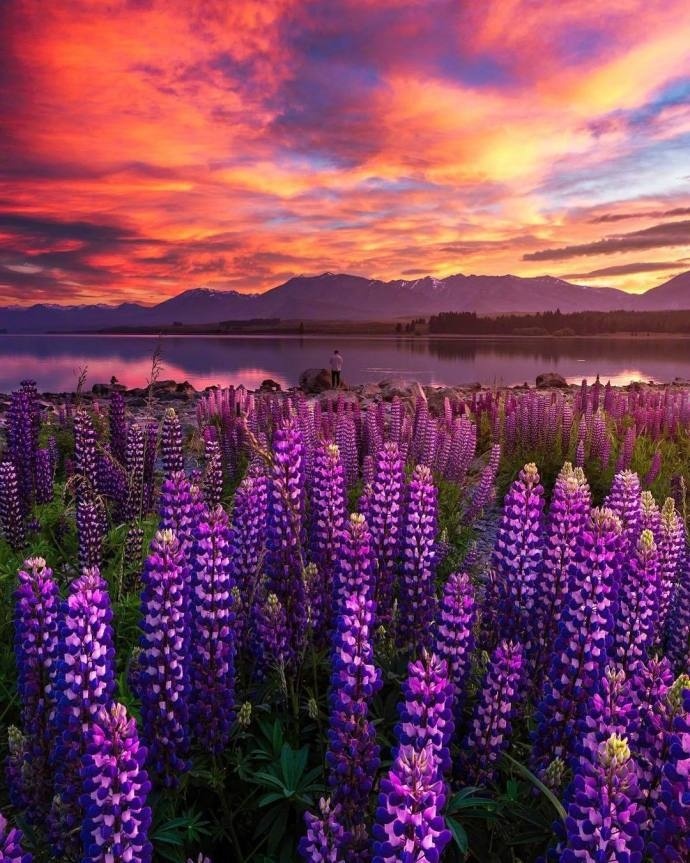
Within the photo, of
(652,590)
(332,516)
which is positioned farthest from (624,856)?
(332,516)

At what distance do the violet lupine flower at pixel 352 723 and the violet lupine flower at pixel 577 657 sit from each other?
95 cm

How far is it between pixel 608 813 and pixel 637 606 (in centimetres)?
191

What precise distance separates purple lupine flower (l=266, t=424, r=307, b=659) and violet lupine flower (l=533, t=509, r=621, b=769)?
1.75 m

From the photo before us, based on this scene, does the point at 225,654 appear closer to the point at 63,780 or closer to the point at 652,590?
the point at 63,780

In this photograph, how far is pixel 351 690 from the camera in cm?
269

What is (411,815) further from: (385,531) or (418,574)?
(385,531)

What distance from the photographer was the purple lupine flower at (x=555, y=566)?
406 centimetres

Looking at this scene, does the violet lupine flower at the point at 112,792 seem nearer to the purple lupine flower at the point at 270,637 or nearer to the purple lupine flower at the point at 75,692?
the purple lupine flower at the point at 75,692

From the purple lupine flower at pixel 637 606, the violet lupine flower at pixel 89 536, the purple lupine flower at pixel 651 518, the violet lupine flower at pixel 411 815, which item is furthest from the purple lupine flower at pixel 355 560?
the violet lupine flower at pixel 89 536

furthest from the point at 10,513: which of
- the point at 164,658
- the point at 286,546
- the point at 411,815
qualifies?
the point at 411,815

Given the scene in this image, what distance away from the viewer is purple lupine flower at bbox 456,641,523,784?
3357mm

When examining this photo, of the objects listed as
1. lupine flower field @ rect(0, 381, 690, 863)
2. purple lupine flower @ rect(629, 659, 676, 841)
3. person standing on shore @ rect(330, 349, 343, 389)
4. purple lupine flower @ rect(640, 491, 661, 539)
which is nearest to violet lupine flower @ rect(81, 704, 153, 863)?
lupine flower field @ rect(0, 381, 690, 863)

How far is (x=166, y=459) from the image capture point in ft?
22.8

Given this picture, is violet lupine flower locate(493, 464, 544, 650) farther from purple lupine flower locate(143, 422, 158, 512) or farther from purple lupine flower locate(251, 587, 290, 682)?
purple lupine flower locate(143, 422, 158, 512)
